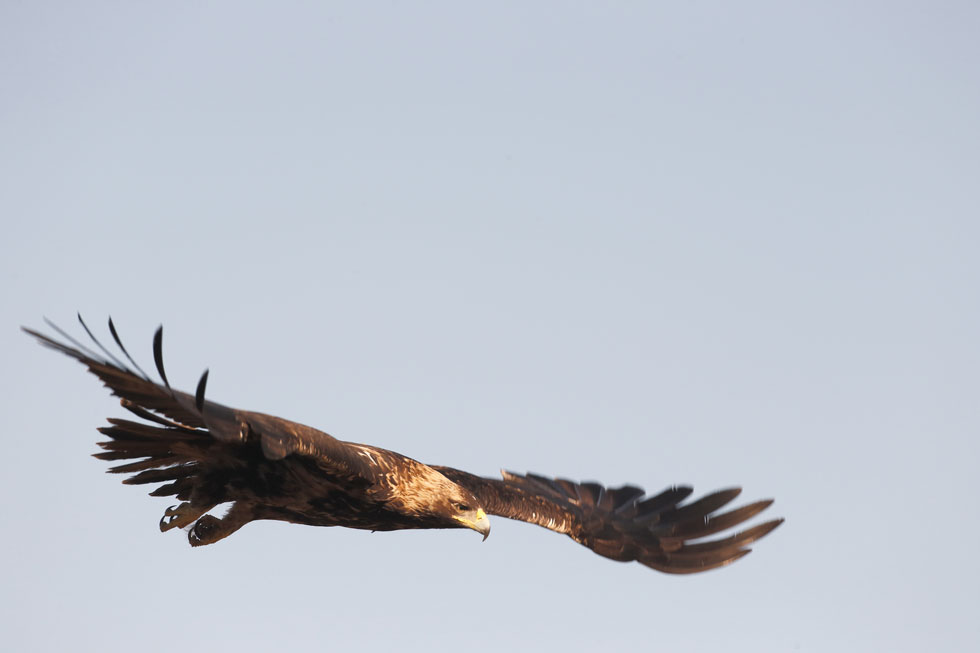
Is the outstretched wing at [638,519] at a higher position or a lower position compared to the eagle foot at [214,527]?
higher

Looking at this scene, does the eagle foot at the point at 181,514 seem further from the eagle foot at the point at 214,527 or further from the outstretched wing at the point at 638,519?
the outstretched wing at the point at 638,519

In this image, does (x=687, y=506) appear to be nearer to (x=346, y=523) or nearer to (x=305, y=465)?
(x=346, y=523)

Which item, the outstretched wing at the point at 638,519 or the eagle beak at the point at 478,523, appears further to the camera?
the outstretched wing at the point at 638,519

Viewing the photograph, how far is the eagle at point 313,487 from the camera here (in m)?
7.50

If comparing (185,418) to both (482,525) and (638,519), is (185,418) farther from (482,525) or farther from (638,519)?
(638,519)

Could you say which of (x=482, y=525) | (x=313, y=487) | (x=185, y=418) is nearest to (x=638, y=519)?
(x=482, y=525)

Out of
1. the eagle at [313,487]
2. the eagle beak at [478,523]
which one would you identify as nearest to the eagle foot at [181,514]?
the eagle at [313,487]

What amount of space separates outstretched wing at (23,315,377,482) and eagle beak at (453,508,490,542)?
70.1 inches

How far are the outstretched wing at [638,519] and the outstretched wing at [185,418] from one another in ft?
10.4

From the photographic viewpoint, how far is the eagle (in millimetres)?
7504

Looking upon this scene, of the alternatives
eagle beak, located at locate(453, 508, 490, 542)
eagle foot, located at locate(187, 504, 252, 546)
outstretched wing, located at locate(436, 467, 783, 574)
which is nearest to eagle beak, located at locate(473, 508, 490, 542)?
eagle beak, located at locate(453, 508, 490, 542)

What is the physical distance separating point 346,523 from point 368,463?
2.36ft

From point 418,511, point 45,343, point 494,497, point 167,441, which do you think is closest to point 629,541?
point 494,497

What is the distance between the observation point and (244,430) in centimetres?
762
